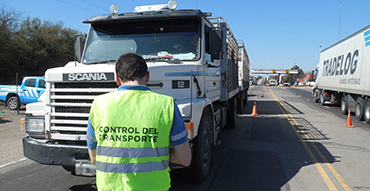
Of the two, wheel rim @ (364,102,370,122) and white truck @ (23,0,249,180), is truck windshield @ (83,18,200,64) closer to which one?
white truck @ (23,0,249,180)

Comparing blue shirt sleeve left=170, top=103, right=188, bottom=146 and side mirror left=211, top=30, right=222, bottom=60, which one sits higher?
side mirror left=211, top=30, right=222, bottom=60

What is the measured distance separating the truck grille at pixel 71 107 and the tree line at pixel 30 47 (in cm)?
2067

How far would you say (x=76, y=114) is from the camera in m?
4.06

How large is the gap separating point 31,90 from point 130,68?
14.3 metres

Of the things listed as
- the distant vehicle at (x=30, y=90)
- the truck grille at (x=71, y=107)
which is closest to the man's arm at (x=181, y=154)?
the truck grille at (x=71, y=107)

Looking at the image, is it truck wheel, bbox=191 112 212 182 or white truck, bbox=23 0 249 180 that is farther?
truck wheel, bbox=191 112 212 182

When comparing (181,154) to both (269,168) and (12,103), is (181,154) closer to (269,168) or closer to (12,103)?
(269,168)

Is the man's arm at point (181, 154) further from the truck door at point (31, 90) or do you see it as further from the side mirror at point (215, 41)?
the truck door at point (31, 90)

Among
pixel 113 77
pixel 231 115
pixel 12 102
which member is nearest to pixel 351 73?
pixel 231 115

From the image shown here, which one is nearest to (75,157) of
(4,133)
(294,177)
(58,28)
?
(294,177)

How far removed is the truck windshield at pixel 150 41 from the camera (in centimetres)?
498

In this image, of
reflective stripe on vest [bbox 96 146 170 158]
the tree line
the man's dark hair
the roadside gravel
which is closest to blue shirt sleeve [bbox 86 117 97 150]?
reflective stripe on vest [bbox 96 146 170 158]

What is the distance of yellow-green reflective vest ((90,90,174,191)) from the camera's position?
6.28 ft

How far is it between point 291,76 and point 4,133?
454 feet
